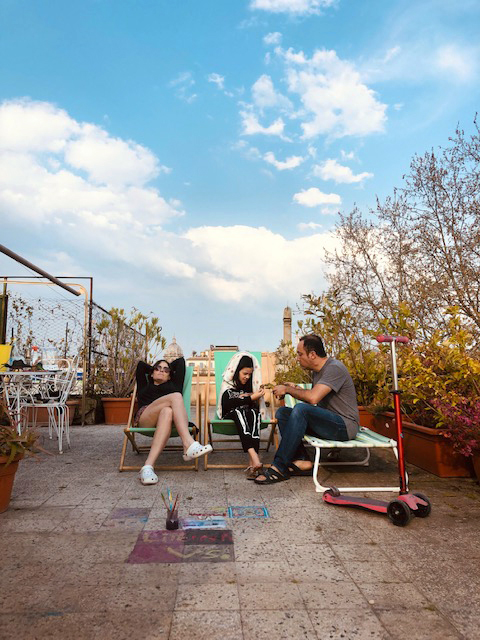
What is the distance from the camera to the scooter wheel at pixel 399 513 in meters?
2.79

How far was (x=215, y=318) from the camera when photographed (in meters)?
9.70

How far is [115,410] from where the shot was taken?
27.5ft

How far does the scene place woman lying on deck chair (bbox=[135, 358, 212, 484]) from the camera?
164 inches

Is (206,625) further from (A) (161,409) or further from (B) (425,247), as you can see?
(B) (425,247)

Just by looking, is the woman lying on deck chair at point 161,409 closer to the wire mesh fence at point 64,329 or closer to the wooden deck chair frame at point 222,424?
the wooden deck chair frame at point 222,424

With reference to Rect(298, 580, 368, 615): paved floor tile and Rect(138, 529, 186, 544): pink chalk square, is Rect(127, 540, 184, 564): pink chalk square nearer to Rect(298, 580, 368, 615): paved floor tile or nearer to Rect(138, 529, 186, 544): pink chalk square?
Rect(138, 529, 186, 544): pink chalk square

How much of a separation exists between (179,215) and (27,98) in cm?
260

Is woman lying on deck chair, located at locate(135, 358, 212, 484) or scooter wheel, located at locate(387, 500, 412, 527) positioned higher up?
woman lying on deck chair, located at locate(135, 358, 212, 484)

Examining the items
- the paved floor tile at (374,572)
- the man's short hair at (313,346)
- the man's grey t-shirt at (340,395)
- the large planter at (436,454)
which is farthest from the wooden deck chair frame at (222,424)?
the paved floor tile at (374,572)

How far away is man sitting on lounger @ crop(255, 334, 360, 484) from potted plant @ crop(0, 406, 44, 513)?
1.78m

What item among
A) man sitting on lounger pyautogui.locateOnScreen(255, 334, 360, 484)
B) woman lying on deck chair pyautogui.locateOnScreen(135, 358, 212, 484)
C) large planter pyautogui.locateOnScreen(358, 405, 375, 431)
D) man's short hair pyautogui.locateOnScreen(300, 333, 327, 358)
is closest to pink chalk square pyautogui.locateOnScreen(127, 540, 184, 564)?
woman lying on deck chair pyautogui.locateOnScreen(135, 358, 212, 484)

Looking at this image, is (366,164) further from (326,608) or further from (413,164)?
(326,608)

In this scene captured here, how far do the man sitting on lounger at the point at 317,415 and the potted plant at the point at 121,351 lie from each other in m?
4.75

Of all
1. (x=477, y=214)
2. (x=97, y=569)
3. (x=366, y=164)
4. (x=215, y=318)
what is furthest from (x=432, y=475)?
(x=215, y=318)
